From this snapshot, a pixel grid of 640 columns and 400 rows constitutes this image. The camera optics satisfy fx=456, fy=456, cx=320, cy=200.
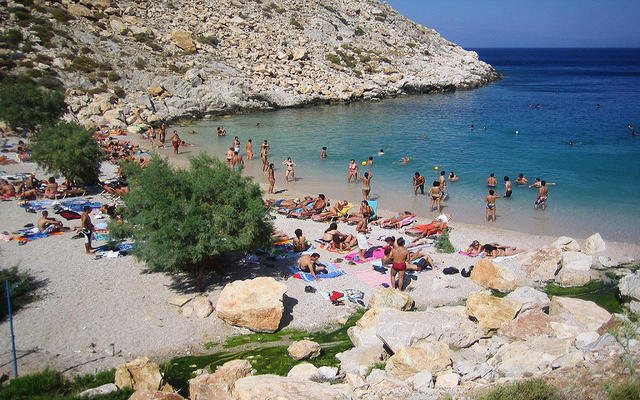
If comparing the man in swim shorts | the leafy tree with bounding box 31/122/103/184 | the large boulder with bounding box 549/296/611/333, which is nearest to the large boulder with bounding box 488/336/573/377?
the large boulder with bounding box 549/296/611/333

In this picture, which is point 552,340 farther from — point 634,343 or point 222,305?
point 222,305

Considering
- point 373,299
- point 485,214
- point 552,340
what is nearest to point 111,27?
point 485,214

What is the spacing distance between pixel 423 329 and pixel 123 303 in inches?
261

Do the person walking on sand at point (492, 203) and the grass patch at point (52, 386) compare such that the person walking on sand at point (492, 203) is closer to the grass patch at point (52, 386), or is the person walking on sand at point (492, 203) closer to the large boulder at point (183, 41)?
the grass patch at point (52, 386)

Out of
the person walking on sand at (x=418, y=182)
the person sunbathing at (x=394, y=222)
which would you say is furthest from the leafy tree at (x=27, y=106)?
the person walking on sand at (x=418, y=182)

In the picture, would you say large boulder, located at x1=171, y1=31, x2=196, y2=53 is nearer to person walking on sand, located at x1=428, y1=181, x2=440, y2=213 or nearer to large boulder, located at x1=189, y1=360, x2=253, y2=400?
person walking on sand, located at x1=428, y1=181, x2=440, y2=213

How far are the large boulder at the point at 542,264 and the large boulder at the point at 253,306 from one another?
7.02 metres

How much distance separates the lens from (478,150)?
2898 centimetres

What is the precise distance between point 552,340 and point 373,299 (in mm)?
3814

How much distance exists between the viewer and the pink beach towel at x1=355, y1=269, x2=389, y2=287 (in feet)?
38.7

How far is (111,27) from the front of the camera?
147ft

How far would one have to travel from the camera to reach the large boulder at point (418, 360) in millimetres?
7449

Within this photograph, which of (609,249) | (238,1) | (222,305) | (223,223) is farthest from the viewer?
(238,1)

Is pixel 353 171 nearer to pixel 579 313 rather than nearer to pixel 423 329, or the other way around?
pixel 579 313
